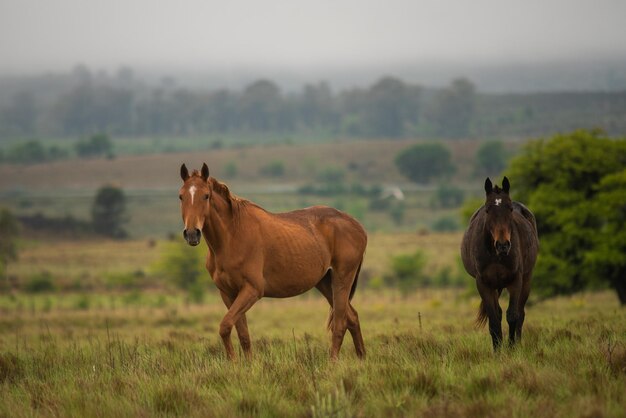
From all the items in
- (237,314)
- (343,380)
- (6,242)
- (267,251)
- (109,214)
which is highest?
(267,251)

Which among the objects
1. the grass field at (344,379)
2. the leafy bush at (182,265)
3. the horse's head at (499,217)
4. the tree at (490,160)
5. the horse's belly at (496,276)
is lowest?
the tree at (490,160)

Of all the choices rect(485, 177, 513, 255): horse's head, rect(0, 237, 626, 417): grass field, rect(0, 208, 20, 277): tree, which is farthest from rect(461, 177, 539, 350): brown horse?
rect(0, 208, 20, 277): tree

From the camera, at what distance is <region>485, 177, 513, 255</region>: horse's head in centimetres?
1104

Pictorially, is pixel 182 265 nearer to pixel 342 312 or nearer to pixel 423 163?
pixel 342 312

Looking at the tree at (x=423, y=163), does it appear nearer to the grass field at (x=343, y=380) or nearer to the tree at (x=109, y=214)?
the tree at (x=109, y=214)

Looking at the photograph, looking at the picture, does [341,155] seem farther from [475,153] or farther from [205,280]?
[205,280]

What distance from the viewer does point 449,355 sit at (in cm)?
981

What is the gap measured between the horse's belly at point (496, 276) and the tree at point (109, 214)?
3830 inches

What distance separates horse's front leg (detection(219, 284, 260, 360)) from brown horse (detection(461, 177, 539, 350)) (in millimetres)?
3355

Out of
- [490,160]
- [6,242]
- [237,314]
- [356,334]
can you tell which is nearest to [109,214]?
[6,242]

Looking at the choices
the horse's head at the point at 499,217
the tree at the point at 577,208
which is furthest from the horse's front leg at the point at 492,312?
the tree at the point at 577,208

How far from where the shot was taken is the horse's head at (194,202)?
1041 cm

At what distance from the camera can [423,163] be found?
550 ft

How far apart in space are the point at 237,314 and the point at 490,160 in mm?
164632
